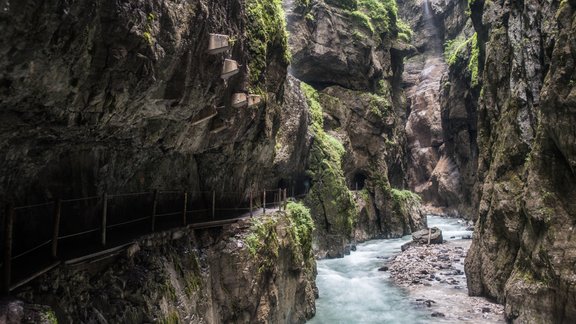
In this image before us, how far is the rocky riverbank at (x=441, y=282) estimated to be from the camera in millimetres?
16117

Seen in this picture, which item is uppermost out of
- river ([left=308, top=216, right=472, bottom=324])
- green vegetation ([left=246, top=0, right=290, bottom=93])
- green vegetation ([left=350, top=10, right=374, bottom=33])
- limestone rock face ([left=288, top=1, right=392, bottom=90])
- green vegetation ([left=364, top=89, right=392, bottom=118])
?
green vegetation ([left=350, top=10, right=374, bottom=33])

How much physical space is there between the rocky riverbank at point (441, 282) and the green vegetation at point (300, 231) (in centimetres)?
544

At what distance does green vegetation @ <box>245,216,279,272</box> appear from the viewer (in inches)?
470

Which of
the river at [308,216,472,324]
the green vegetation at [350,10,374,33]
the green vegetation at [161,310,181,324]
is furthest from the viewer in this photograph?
the green vegetation at [350,10,374,33]

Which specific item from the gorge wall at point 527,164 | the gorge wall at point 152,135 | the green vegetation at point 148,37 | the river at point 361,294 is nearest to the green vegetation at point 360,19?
the gorge wall at point 527,164

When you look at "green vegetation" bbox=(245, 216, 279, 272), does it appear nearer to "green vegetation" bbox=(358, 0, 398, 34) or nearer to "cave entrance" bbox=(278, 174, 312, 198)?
"cave entrance" bbox=(278, 174, 312, 198)

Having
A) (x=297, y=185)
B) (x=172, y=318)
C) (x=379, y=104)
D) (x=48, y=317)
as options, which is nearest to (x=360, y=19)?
(x=379, y=104)

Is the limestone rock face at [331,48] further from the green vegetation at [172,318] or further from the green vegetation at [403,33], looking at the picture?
the green vegetation at [172,318]

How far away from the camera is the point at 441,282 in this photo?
21.6 metres

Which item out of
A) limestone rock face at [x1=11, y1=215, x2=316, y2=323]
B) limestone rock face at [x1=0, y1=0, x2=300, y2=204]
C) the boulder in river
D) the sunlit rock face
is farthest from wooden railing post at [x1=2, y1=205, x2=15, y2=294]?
the sunlit rock face

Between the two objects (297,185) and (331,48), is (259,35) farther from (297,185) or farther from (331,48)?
(331,48)

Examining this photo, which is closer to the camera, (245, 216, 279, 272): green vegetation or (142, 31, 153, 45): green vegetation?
(142, 31, 153, 45): green vegetation

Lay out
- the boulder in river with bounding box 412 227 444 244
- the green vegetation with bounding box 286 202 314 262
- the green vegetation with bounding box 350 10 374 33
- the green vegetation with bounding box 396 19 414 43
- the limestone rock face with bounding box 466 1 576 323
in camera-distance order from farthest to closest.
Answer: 1. the green vegetation with bounding box 396 19 414 43
2. the green vegetation with bounding box 350 10 374 33
3. the boulder in river with bounding box 412 227 444 244
4. the green vegetation with bounding box 286 202 314 262
5. the limestone rock face with bounding box 466 1 576 323

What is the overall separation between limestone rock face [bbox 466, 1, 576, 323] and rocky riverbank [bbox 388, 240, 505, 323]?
884 mm
